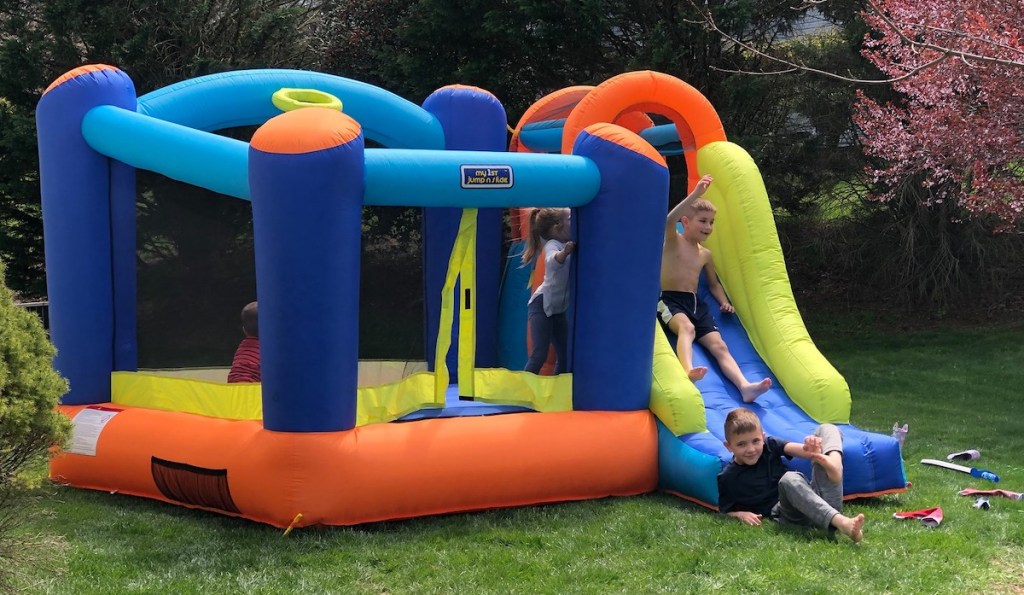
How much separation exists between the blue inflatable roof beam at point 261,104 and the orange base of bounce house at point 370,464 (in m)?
1.70

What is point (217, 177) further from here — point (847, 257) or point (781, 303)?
point (847, 257)

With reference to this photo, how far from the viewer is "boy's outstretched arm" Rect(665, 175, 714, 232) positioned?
223 inches

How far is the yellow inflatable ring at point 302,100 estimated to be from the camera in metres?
5.02

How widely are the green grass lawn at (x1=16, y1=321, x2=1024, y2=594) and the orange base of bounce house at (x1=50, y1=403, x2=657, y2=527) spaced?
8 cm

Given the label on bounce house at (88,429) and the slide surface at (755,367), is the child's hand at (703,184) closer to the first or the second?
the slide surface at (755,367)

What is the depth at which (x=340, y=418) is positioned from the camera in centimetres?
447

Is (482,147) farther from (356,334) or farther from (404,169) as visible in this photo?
(356,334)

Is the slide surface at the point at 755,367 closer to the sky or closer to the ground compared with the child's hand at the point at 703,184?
closer to the ground

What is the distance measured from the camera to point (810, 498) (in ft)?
14.2

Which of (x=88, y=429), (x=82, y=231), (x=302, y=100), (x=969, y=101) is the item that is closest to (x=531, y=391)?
(x=302, y=100)

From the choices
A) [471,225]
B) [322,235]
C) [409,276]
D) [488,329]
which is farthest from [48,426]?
[488,329]

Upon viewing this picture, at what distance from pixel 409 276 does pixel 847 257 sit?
8115mm

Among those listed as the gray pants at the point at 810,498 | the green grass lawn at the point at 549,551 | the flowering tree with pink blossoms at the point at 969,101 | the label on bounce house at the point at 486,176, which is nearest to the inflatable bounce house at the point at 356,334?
the label on bounce house at the point at 486,176

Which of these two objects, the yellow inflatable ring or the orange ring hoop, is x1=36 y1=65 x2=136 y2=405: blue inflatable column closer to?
the yellow inflatable ring
